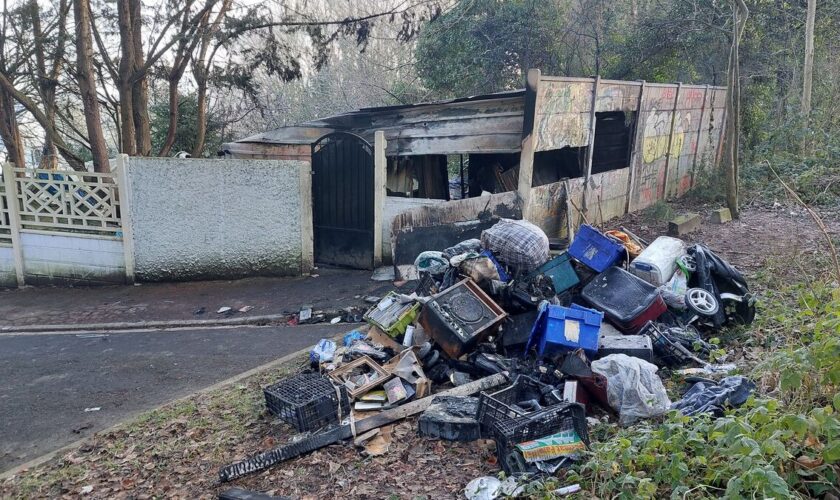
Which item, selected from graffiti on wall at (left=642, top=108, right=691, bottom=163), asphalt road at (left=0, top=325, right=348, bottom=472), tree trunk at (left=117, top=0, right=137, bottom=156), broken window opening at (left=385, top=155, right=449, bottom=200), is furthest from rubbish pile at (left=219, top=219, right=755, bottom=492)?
tree trunk at (left=117, top=0, right=137, bottom=156)

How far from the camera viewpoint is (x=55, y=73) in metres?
12.3

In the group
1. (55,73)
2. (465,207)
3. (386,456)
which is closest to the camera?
(386,456)

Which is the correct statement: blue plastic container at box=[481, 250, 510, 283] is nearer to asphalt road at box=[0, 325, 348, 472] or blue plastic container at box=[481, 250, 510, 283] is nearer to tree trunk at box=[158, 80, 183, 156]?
asphalt road at box=[0, 325, 348, 472]

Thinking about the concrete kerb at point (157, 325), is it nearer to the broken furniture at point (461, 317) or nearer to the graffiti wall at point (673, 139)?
the broken furniture at point (461, 317)

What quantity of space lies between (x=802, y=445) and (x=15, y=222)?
11.1m

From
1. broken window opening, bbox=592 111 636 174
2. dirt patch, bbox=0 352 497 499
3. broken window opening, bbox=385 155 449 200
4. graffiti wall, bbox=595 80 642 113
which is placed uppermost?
graffiti wall, bbox=595 80 642 113

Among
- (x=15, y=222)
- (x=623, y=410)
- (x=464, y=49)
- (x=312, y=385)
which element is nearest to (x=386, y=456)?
(x=312, y=385)

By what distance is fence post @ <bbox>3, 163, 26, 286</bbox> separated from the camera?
31.9 feet

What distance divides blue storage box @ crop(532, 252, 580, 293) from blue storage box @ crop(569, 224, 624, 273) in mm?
136

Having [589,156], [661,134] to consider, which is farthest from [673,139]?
[589,156]

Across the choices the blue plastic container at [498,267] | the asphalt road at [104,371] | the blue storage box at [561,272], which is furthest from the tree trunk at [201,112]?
the blue storage box at [561,272]

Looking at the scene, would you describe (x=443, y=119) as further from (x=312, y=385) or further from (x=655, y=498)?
(x=655, y=498)

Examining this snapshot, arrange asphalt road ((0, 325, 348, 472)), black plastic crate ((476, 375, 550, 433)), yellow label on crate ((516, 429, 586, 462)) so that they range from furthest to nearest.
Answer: asphalt road ((0, 325, 348, 472)), black plastic crate ((476, 375, 550, 433)), yellow label on crate ((516, 429, 586, 462))

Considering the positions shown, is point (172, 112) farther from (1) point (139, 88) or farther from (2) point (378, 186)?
(2) point (378, 186)
